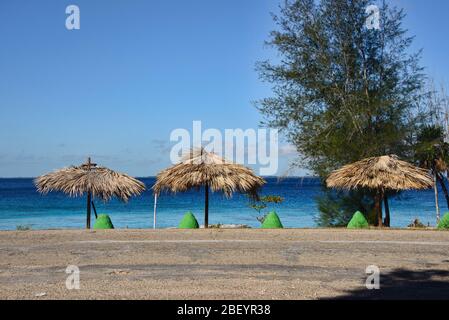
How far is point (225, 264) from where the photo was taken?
33.4 feet

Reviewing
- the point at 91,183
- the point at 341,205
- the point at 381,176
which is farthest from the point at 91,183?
the point at 381,176

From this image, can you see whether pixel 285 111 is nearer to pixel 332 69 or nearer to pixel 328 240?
pixel 332 69

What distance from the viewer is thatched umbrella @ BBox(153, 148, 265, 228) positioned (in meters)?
18.0

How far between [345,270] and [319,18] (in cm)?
1244

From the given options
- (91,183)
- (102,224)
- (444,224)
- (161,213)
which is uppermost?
(91,183)

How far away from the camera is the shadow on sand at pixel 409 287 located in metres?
7.57

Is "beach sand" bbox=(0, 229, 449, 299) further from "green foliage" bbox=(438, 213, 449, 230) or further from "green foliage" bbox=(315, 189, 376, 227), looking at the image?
"green foliage" bbox=(315, 189, 376, 227)

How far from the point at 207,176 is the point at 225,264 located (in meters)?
8.06

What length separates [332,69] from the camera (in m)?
19.9

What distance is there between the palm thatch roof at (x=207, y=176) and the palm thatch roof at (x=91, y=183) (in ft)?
3.74

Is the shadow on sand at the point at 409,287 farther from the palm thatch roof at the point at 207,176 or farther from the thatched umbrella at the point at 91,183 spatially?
the thatched umbrella at the point at 91,183

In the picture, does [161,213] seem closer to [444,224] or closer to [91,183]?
[91,183]

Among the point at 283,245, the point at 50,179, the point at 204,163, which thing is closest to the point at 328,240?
the point at 283,245

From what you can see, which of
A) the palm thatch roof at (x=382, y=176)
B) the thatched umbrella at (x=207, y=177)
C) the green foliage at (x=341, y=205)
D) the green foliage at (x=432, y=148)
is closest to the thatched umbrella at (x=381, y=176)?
the palm thatch roof at (x=382, y=176)
